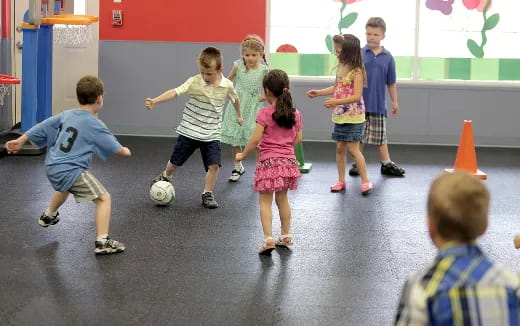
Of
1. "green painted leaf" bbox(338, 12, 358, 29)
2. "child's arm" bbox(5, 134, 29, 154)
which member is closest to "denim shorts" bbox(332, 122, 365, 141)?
"child's arm" bbox(5, 134, 29, 154)

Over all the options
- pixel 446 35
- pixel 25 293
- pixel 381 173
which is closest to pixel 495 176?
pixel 381 173

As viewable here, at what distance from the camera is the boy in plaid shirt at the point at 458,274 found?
91.1 inches

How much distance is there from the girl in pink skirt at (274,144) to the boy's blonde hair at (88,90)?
923mm

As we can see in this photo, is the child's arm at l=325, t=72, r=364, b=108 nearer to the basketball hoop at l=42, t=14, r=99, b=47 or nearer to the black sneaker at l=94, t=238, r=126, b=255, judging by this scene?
the black sneaker at l=94, t=238, r=126, b=255

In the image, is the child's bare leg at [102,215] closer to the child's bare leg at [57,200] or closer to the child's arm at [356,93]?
the child's bare leg at [57,200]

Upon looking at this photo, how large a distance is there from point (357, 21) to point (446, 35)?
105 centimetres

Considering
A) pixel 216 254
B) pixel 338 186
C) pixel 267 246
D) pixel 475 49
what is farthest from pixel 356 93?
pixel 475 49

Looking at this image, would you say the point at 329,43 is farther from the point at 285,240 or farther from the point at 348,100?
the point at 285,240

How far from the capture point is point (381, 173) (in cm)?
859

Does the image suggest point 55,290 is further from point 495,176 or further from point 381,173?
point 495,176

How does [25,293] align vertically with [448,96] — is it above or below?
below

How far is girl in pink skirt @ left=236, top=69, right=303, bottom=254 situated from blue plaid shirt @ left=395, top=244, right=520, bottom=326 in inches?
122

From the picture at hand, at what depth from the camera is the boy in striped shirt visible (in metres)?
6.66

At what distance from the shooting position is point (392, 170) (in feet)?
27.9
